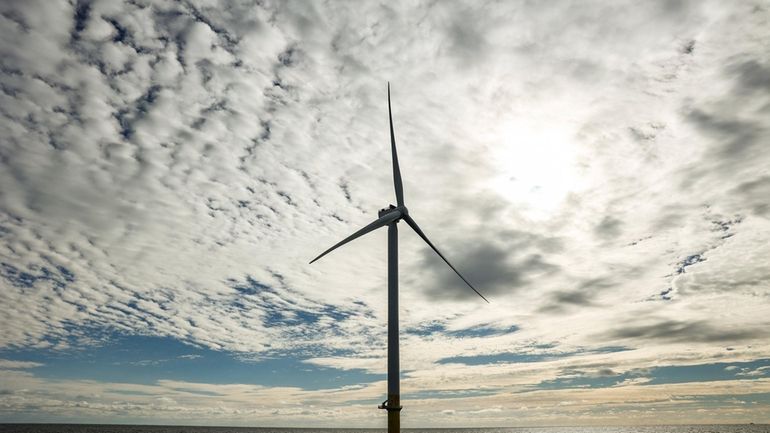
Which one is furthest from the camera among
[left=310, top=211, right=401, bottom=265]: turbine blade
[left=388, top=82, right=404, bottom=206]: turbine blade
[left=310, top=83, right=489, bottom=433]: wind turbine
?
[left=388, top=82, right=404, bottom=206]: turbine blade

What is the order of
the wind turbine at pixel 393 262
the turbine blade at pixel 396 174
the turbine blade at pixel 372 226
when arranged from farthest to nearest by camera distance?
the turbine blade at pixel 396 174 < the turbine blade at pixel 372 226 < the wind turbine at pixel 393 262

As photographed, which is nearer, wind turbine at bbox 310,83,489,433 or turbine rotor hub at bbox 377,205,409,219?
wind turbine at bbox 310,83,489,433

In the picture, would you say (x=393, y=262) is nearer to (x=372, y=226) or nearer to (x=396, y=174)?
(x=372, y=226)

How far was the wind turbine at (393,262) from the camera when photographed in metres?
40.2

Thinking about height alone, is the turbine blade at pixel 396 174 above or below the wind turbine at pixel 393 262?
above

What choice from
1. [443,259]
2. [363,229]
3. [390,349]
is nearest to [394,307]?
[390,349]

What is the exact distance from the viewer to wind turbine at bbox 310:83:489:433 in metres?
40.2

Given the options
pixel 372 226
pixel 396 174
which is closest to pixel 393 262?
pixel 372 226

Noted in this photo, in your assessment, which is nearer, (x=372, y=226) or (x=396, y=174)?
(x=372, y=226)

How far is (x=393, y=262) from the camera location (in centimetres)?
4753

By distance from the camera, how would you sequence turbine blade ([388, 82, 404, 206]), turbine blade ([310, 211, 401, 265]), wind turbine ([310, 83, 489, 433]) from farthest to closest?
turbine blade ([388, 82, 404, 206]), turbine blade ([310, 211, 401, 265]), wind turbine ([310, 83, 489, 433])

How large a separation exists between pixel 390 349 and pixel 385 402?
435cm

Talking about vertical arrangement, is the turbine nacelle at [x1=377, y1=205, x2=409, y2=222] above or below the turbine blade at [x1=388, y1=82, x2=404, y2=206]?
below

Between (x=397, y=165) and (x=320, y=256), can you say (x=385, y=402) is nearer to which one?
(x=320, y=256)
